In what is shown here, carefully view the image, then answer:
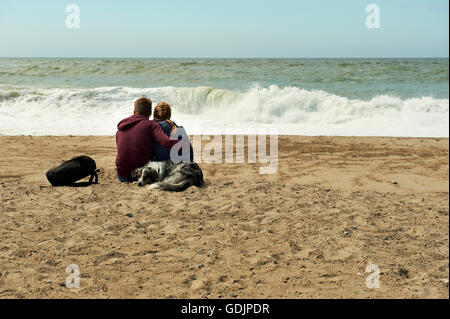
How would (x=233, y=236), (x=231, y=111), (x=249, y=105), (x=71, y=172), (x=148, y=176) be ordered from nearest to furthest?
(x=233, y=236)
(x=148, y=176)
(x=71, y=172)
(x=249, y=105)
(x=231, y=111)

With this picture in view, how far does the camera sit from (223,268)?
3693mm

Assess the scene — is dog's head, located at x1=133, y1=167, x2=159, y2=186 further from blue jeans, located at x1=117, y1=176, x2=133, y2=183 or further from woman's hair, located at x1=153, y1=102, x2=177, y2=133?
woman's hair, located at x1=153, y1=102, x2=177, y2=133

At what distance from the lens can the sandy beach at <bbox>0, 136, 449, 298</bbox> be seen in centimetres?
340

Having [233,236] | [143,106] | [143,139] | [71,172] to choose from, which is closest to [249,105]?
[143,106]

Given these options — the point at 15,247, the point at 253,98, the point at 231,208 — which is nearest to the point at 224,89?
→ the point at 253,98

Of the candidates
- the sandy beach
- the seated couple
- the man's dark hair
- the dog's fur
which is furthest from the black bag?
the man's dark hair

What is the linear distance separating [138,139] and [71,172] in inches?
39.8

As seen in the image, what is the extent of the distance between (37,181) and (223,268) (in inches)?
154

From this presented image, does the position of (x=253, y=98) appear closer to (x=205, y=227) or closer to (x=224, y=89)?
(x=224, y=89)

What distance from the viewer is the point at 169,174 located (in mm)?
6129

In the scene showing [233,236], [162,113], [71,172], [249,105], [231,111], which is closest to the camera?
[233,236]

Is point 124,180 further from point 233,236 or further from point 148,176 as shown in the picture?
point 233,236

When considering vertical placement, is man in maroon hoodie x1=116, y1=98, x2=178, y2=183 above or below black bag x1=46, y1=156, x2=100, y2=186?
above

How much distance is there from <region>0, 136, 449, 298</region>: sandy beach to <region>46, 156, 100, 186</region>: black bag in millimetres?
223
